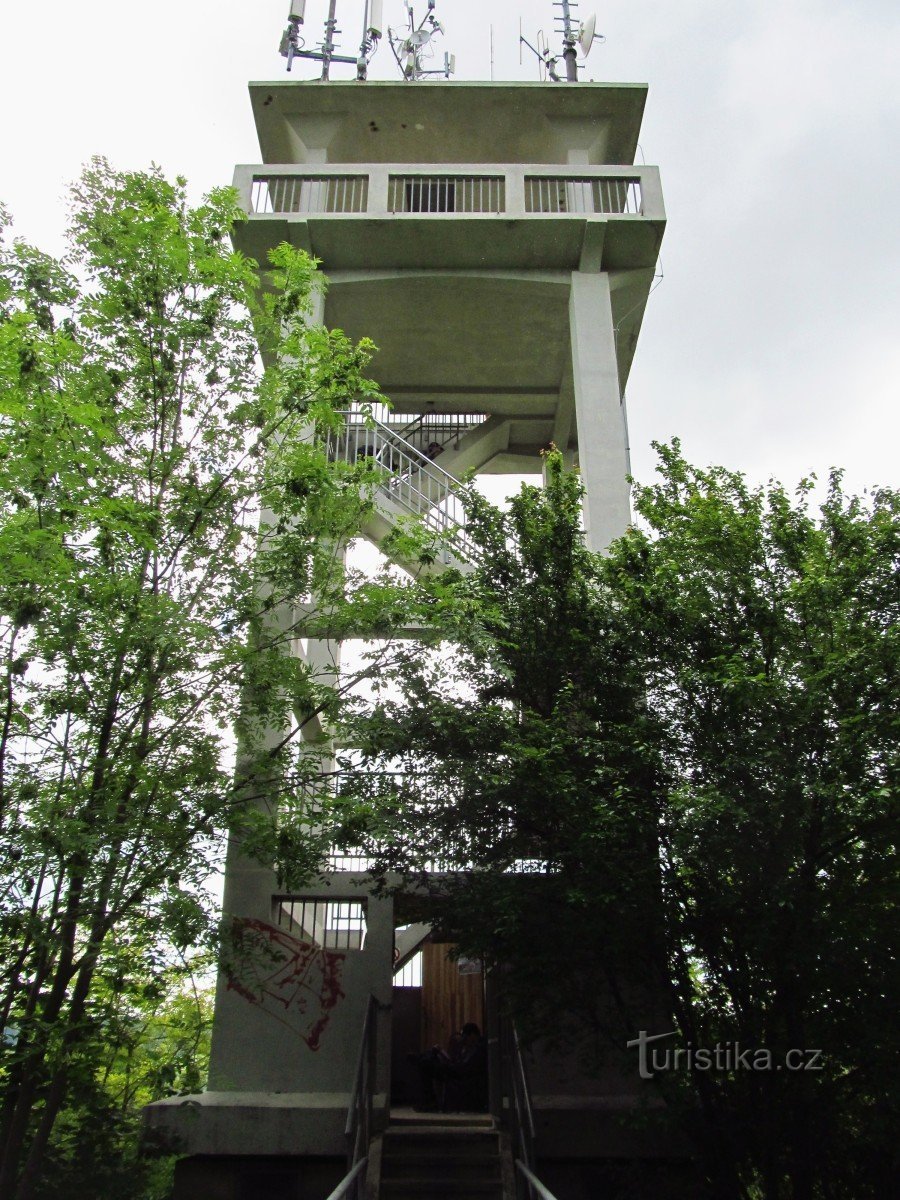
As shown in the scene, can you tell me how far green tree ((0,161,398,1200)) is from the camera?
6.49 metres

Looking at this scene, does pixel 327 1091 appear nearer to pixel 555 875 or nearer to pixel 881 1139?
pixel 555 875

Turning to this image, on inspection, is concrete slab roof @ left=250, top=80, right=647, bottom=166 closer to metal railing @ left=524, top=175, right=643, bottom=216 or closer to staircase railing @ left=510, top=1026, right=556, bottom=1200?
metal railing @ left=524, top=175, right=643, bottom=216

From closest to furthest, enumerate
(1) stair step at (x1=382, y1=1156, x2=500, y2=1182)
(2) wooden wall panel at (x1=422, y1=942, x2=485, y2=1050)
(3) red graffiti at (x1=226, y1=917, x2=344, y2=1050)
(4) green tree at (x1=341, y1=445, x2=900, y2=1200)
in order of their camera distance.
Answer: (4) green tree at (x1=341, y1=445, x2=900, y2=1200) → (1) stair step at (x1=382, y1=1156, x2=500, y2=1182) → (3) red graffiti at (x1=226, y1=917, x2=344, y2=1050) → (2) wooden wall panel at (x1=422, y1=942, x2=485, y2=1050)

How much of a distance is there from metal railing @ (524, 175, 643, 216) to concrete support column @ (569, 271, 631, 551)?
3.98 ft

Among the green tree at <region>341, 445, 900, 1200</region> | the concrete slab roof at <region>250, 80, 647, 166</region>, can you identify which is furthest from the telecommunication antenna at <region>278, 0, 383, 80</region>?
the green tree at <region>341, 445, 900, 1200</region>

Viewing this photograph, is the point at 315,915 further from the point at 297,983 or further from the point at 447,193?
the point at 447,193

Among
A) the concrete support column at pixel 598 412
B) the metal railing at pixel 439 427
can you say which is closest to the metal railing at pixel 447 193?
the concrete support column at pixel 598 412

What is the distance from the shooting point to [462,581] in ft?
31.9

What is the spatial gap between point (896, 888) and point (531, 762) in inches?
118

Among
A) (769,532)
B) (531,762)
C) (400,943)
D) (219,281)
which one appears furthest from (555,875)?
(400,943)

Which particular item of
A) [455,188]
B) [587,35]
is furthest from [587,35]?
[455,188]

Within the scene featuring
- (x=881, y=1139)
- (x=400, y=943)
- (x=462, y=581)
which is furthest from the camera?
(x=400, y=943)

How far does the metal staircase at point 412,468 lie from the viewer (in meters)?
11.1

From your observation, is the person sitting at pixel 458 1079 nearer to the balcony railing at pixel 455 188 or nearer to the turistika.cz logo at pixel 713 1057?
the turistika.cz logo at pixel 713 1057
